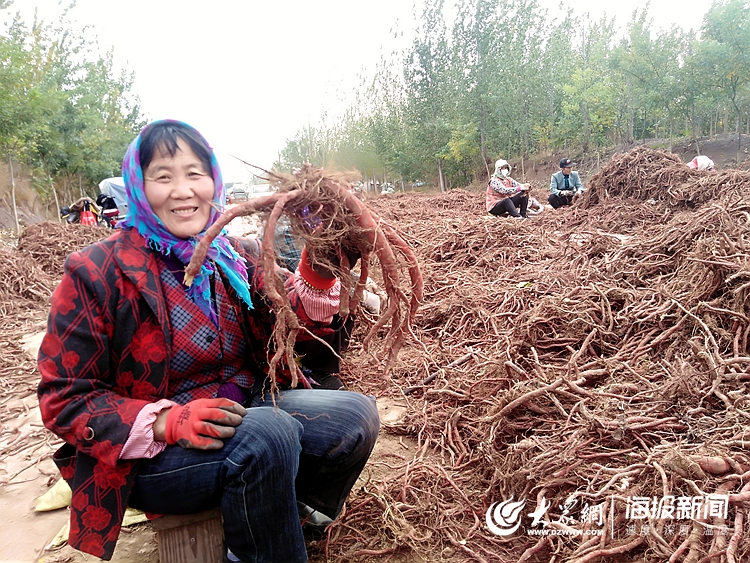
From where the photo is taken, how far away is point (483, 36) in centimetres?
2033

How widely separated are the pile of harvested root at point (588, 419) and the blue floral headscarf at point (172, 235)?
0.53 metres

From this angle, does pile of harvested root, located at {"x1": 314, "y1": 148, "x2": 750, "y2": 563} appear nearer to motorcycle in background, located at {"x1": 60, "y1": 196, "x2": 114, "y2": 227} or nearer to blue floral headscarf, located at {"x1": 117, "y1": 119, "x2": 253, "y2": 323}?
blue floral headscarf, located at {"x1": 117, "y1": 119, "x2": 253, "y2": 323}

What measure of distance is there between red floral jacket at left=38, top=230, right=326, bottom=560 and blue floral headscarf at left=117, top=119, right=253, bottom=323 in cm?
4

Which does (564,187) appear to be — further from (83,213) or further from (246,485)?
(83,213)

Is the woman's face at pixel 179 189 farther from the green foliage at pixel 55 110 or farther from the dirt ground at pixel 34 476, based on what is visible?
the green foliage at pixel 55 110

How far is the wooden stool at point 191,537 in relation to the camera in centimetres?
127

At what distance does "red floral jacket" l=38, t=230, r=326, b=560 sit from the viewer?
1.10 metres

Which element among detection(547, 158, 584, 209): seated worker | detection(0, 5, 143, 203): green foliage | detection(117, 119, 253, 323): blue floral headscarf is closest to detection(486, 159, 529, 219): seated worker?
detection(547, 158, 584, 209): seated worker

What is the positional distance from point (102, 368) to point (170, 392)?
189 millimetres

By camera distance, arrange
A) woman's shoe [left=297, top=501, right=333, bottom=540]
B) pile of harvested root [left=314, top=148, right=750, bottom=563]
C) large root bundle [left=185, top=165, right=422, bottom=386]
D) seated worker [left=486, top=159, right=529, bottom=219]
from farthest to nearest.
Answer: seated worker [left=486, top=159, right=529, bottom=219]
woman's shoe [left=297, top=501, right=333, bottom=540]
pile of harvested root [left=314, top=148, right=750, bottom=563]
large root bundle [left=185, top=165, right=422, bottom=386]

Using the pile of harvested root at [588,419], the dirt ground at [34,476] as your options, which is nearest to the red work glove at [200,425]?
the dirt ground at [34,476]

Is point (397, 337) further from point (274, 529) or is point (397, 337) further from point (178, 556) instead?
point (178, 556)

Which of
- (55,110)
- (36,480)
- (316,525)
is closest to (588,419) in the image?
(316,525)

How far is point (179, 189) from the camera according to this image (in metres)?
1.28
